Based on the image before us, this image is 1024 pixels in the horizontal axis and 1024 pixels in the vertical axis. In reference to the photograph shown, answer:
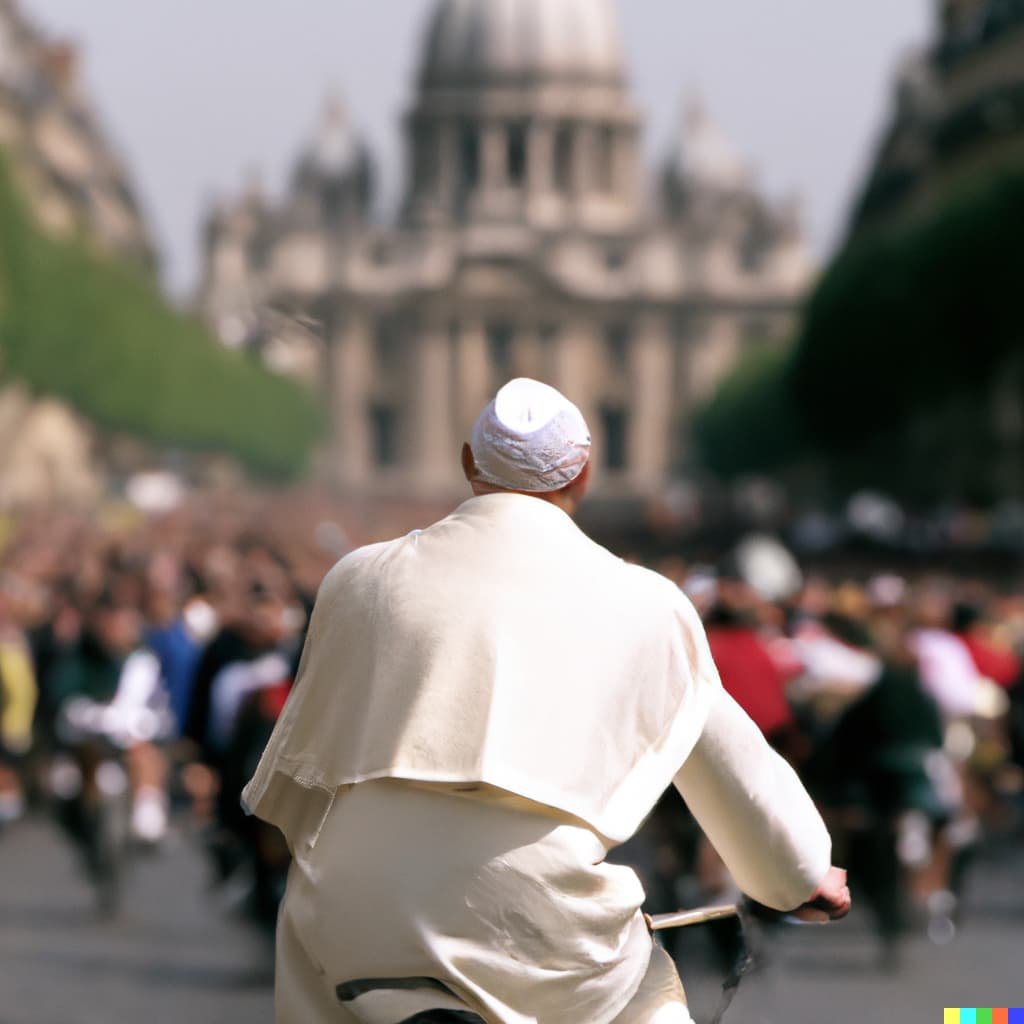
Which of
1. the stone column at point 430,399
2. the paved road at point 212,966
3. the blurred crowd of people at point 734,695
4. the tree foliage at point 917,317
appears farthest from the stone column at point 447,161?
the paved road at point 212,966

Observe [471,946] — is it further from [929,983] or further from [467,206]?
[467,206]

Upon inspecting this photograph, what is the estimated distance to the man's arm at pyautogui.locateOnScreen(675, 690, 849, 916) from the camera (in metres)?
3.28

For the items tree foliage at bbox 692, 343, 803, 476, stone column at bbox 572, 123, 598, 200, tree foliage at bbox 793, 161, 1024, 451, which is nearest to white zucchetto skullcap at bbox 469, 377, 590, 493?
tree foliage at bbox 793, 161, 1024, 451

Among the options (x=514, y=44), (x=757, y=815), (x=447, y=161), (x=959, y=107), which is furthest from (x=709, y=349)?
(x=757, y=815)

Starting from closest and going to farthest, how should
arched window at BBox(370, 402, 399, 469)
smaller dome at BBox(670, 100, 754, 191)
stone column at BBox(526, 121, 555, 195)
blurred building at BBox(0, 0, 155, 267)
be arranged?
blurred building at BBox(0, 0, 155, 267)
arched window at BBox(370, 402, 399, 469)
stone column at BBox(526, 121, 555, 195)
smaller dome at BBox(670, 100, 754, 191)

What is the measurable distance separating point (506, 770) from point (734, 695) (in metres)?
5.75

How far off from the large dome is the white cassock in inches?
5015

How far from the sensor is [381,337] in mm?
131250

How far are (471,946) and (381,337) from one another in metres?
128

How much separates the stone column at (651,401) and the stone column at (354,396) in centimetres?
1050

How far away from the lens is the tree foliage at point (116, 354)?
46812mm

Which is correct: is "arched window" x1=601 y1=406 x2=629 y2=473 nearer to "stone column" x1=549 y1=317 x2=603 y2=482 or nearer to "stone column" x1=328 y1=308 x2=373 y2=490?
"stone column" x1=549 y1=317 x2=603 y2=482

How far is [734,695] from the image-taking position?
29.0ft

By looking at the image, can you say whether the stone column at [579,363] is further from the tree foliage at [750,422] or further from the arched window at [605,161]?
the tree foliage at [750,422]
